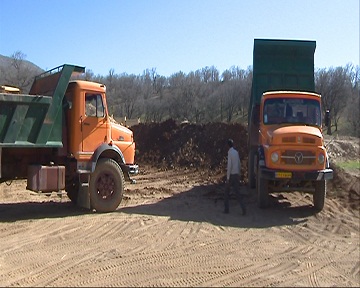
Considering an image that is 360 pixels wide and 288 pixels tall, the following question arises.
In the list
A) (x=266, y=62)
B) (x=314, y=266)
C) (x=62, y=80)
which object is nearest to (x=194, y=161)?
(x=266, y=62)

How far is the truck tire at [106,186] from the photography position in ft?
37.0

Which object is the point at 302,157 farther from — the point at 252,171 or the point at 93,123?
the point at 93,123

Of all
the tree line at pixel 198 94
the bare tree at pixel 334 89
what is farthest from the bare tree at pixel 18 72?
the bare tree at pixel 334 89

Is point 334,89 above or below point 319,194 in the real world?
above

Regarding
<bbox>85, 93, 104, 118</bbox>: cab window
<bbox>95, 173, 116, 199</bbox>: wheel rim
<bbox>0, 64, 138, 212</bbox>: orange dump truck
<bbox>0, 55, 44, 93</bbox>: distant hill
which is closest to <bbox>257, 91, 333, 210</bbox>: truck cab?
<bbox>0, 64, 138, 212</bbox>: orange dump truck

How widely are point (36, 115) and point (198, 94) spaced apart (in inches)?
2208

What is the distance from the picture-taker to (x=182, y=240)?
8555 millimetres

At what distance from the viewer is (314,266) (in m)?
6.82

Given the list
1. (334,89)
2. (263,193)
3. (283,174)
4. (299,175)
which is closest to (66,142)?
(263,193)

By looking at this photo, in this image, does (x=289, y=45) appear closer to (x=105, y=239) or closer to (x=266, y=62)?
(x=266, y=62)

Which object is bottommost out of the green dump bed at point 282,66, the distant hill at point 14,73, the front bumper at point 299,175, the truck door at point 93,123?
the front bumper at point 299,175

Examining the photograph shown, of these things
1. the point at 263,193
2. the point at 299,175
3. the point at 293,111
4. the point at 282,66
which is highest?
the point at 282,66

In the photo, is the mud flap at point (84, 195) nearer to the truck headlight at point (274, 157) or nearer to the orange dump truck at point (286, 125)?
the orange dump truck at point (286, 125)

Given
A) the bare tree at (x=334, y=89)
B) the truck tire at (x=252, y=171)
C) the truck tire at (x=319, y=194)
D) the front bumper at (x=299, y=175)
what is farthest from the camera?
the bare tree at (x=334, y=89)
